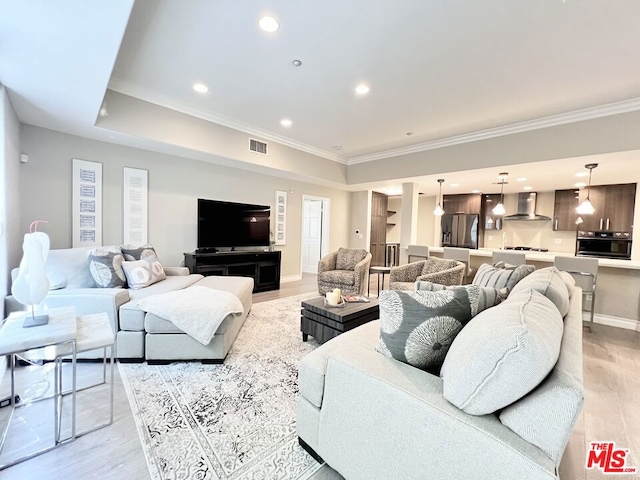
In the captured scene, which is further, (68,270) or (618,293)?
(618,293)

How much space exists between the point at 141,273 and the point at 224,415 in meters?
2.04

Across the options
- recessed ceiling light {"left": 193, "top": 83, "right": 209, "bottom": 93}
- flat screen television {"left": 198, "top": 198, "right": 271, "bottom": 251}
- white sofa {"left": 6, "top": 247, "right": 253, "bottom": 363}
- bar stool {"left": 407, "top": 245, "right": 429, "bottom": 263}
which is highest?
recessed ceiling light {"left": 193, "top": 83, "right": 209, "bottom": 93}

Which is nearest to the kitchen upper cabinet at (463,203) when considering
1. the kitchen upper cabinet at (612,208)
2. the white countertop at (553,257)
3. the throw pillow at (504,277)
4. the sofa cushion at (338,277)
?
the kitchen upper cabinet at (612,208)

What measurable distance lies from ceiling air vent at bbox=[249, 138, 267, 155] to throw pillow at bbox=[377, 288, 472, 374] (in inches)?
164

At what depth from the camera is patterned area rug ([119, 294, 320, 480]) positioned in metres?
1.45

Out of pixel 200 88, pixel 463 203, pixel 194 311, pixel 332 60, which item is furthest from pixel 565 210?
pixel 194 311

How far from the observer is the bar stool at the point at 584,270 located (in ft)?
12.1

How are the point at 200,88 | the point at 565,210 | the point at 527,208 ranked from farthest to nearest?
the point at 527,208 < the point at 565,210 < the point at 200,88

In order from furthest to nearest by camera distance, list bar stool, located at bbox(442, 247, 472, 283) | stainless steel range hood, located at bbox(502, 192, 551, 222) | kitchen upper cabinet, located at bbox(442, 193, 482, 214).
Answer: kitchen upper cabinet, located at bbox(442, 193, 482, 214) → stainless steel range hood, located at bbox(502, 192, 551, 222) → bar stool, located at bbox(442, 247, 472, 283)

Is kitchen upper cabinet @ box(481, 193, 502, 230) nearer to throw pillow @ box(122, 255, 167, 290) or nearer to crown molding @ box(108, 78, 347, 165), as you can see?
crown molding @ box(108, 78, 347, 165)

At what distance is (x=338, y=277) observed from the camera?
15.7ft

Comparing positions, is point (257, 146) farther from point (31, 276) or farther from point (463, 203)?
point (463, 203)

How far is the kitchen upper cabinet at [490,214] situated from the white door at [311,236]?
14.8ft

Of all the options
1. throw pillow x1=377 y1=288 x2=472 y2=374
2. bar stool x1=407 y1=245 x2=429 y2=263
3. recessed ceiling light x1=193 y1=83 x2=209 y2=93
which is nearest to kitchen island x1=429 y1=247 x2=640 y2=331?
bar stool x1=407 y1=245 x2=429 y2=263
